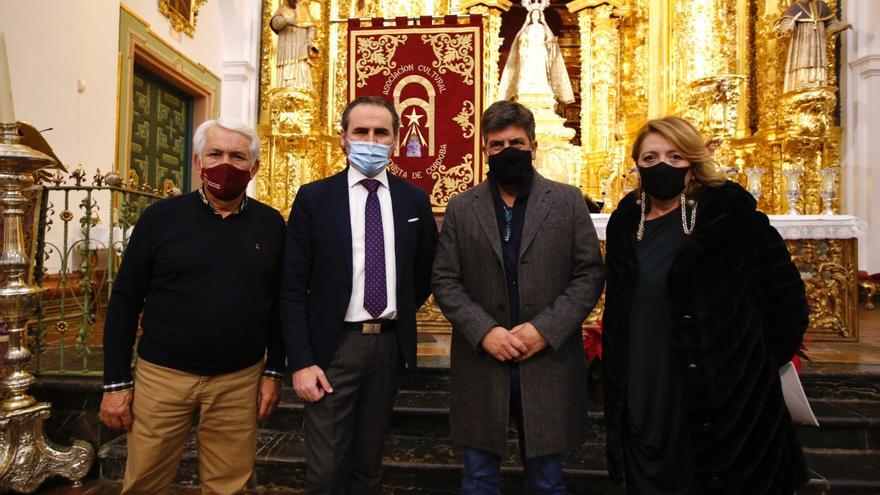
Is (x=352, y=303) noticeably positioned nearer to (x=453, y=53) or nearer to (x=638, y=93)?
(x=453, y=53)

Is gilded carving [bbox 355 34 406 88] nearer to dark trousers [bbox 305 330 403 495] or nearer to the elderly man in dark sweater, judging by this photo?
the elderly man in dark sweater

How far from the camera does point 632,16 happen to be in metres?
7.23

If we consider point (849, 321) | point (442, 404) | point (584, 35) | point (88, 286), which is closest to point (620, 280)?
point (442, 404)

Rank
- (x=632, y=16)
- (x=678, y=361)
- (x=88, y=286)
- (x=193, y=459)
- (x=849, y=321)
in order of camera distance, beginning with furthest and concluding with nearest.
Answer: (x=632, y=16), (x=849, y=321), (x=88, y=286), (x=193, y=459), (x=678, y=361)

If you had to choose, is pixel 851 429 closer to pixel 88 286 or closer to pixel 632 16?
pixel 88 286

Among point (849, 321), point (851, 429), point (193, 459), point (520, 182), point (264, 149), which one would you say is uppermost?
point (264, 149)

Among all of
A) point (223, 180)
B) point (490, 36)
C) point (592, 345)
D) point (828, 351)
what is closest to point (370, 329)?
point (223, 180)

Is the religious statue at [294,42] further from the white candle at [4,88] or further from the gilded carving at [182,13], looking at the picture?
the white candle at [4,88]

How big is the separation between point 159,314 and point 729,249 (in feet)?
5.40

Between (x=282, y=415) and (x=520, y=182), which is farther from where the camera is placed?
(x=282, y=415)

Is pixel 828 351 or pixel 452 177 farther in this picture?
pixel 452 177

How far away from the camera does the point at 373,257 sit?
164 cm

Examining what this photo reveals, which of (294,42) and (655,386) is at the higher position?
(294,42)

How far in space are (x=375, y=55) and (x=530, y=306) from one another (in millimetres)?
5177
